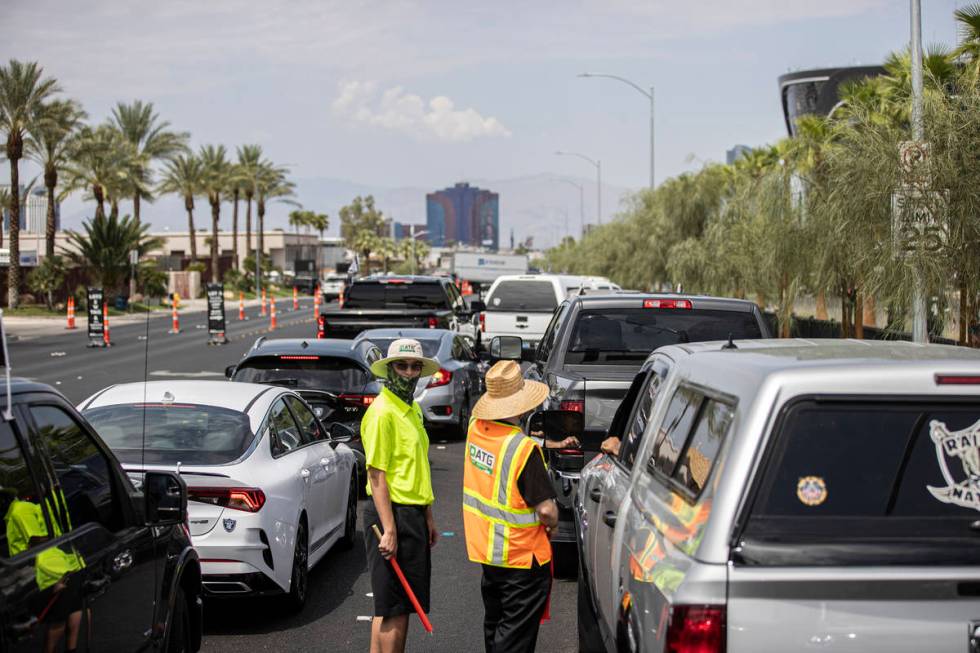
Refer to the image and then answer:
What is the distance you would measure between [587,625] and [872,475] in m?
2.51

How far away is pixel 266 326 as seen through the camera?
47.8 m

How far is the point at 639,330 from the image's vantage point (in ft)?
32.8

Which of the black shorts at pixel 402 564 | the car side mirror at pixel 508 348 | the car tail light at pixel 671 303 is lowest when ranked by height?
the black shorts at pixel 402 564

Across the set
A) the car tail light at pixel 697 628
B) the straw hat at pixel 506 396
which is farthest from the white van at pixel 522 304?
the car tail light at pixel 697 628

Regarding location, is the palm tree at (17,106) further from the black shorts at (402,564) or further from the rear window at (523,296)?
the black shorts at (402,564)

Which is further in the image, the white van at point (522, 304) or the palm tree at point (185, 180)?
the palm tree at point (185, 180)

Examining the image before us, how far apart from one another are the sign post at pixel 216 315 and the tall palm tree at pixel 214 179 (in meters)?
46.2

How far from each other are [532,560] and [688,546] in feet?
6.81

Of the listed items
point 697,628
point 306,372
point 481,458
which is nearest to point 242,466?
point 481,458

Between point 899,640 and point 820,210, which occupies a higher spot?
point 820,210

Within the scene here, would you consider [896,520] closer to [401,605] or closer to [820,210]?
[401,605]

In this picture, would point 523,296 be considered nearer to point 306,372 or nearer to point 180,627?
point 306,372

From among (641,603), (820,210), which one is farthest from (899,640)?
(820,210)

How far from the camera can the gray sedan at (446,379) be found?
16.5 metres
